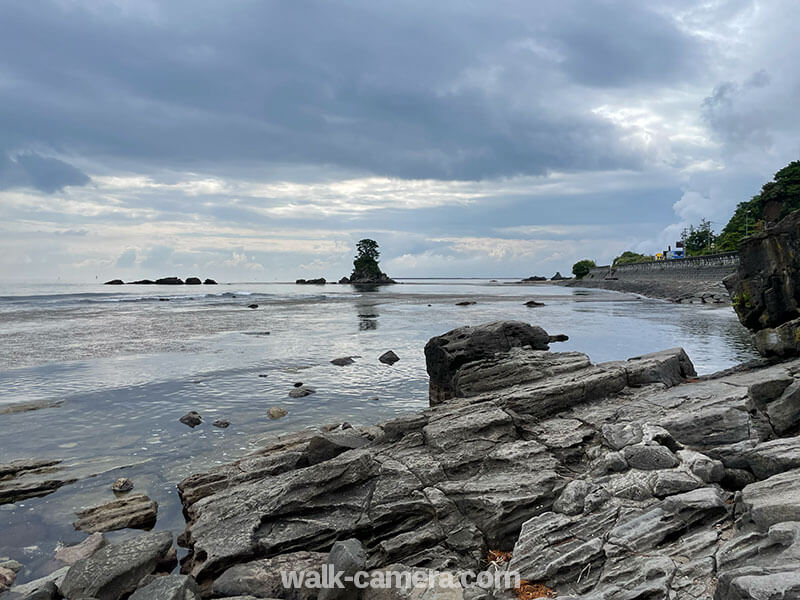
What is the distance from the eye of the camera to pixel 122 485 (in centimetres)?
1619

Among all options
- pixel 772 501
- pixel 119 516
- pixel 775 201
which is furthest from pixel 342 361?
pixel 775 201

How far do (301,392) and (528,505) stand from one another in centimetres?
1880

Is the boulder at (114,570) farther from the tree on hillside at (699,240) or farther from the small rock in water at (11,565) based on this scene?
the tree on hillside at (699,240)

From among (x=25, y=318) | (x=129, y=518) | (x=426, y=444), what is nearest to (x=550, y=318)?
(x=426, y=444)

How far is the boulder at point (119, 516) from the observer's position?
14.0 metres

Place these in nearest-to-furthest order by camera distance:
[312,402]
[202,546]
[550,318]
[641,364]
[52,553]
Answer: [202,546], [52,553], [641,364], [312,402], [550,318]

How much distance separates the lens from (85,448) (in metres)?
19.9

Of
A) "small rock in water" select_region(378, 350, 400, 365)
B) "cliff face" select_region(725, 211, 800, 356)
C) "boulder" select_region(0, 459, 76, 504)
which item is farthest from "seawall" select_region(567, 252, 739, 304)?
"boulder" select_region(0, 459, 76, 504)

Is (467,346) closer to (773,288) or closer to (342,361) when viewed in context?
(773,288)

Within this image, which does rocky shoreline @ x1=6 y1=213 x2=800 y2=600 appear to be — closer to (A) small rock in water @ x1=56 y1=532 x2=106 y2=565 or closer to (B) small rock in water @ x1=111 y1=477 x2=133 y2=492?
(A) small rock in water @ x1=56 y1=532 x2=106 y2=565

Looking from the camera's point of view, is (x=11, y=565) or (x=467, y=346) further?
(x=467, y=346)

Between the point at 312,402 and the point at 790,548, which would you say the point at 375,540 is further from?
the point at 312,402

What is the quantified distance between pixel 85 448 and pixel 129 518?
772cm

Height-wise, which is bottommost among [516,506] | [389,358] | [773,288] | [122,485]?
[122,485]
